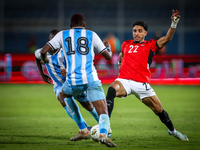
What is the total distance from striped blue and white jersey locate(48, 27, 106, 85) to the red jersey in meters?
1.19

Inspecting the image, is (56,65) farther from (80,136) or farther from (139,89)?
(139,89)

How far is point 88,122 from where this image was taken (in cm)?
730

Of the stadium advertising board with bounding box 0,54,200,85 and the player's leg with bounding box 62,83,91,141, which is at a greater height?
the player's leg with bounding box 62,83,91,141

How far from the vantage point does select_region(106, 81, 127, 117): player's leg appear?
17.6 feet

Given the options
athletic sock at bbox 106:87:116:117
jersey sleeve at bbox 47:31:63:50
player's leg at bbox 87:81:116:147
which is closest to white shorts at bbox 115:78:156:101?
athletic sock at bbox 106:87:116:117

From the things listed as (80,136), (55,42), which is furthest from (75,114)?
(55,42)

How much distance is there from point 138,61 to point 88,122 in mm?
2183

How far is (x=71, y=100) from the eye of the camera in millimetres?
5211

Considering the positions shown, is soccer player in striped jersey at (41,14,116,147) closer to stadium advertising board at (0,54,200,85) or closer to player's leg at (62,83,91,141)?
player's leg at (62,83,91,141)

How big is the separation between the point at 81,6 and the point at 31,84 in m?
10.8

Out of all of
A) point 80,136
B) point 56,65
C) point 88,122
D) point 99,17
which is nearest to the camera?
point 80,136

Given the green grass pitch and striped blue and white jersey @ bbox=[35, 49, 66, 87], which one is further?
striped blue and white jersey @ bbox=[35, 49, 66, 87]

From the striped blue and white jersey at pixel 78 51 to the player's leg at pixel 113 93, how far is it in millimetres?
708

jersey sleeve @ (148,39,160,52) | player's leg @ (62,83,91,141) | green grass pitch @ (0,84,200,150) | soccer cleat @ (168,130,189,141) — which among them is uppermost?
jersey sleeve @ (148,39,160,52)
